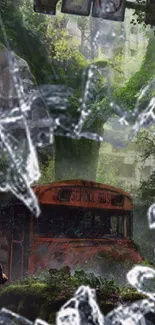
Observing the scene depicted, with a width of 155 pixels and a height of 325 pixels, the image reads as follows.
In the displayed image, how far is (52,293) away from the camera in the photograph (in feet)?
14.4

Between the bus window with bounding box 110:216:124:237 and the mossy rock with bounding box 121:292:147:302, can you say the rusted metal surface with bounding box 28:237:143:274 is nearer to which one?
the bus window with bounding box 110:216:124:237

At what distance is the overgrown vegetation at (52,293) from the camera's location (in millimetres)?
4309

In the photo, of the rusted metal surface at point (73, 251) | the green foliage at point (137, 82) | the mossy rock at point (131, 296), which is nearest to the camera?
the mossy rock at point (131, 296)

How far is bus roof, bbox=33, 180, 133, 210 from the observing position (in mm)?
4691

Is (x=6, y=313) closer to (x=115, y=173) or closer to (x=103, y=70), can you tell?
(x=115, y=173)

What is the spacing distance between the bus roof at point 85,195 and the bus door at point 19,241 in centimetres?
27

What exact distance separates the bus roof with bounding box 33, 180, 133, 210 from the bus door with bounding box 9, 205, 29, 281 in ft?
0.89

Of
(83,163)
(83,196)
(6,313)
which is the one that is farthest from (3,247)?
(83,163)

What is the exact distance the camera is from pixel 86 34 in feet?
17.6
